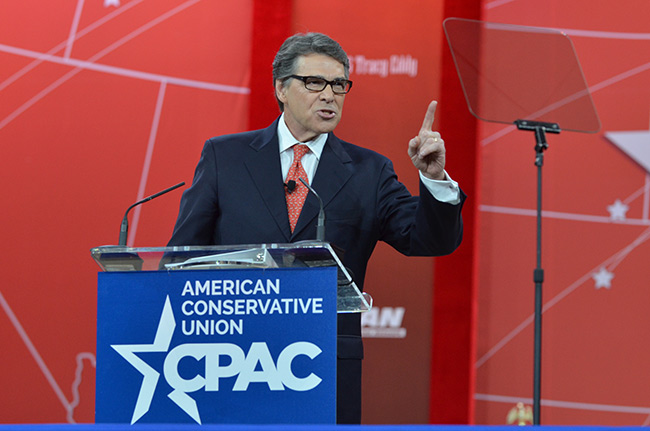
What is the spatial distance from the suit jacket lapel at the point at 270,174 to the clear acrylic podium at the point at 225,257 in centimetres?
57

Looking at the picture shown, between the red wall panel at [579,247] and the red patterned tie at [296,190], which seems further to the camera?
the red wall panel at [579,247]

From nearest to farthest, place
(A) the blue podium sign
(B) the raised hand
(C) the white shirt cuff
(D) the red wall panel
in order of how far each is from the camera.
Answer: (A) the blue podium sign → (B) the raised hand → (C) the white shirt cuff → (D) the red wall panel

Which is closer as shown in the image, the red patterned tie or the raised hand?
the raised hand

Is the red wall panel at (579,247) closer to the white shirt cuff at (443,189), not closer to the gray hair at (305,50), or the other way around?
the gray hair at (305,50)

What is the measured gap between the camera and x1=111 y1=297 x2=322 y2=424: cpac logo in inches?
52.5

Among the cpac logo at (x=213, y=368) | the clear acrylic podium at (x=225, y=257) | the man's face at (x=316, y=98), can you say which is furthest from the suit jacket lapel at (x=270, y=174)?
the cpac logo at (x=213, y=368)

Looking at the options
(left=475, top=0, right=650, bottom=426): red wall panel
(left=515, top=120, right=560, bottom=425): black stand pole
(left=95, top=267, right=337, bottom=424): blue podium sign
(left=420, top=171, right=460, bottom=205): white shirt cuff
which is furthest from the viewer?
(left=475, top=0, right=650, bottom=426): red wall panel

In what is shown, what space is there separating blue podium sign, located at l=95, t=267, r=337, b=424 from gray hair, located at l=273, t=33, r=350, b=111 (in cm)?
95

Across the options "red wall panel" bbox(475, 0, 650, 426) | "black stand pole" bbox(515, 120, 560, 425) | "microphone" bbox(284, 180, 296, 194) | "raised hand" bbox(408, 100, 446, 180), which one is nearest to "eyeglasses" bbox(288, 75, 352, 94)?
"microphone" bbox(284, 180, 296, 194)

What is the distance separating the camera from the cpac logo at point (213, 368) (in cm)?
133

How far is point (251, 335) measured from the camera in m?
1.36

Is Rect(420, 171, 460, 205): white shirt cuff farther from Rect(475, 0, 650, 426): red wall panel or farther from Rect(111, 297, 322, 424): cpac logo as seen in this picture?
Rect(475, 0, 650, 426): red wall panel

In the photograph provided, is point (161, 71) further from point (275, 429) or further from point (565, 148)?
point (275, 429)

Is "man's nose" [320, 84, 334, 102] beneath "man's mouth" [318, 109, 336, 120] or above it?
above
